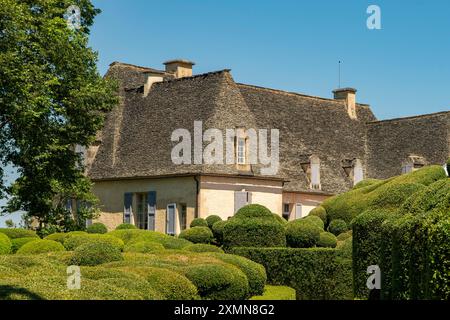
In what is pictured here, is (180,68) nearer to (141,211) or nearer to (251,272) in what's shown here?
(141,211)

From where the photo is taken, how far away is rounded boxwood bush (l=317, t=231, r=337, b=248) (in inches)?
1427

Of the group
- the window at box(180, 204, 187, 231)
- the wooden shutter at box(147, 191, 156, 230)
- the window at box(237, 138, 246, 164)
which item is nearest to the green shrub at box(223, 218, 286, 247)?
the window at box(180, 204, 187, 231)

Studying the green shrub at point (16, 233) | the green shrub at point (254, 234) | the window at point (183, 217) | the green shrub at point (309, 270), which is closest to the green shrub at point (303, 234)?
the green shrub at point (254, 234)

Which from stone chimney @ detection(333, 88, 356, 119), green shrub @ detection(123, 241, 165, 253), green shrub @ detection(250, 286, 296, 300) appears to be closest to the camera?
green shrub @ detection(250, 286, 296, 300)

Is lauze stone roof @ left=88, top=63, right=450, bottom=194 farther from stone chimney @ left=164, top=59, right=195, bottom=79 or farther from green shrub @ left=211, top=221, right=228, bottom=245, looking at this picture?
green shrub @ left=211, top=221, right=228, bottom=245

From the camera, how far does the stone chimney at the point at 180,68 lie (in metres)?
59.1

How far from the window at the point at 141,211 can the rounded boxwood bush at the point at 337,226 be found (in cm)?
1672

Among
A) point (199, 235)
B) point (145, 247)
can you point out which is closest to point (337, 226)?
point (199, 235)

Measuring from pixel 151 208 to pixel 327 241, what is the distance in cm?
1842

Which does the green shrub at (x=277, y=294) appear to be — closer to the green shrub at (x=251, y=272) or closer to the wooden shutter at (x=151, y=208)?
the green shrub at (x=251, y=272)

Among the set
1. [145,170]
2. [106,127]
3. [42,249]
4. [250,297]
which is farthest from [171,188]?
[250,297]

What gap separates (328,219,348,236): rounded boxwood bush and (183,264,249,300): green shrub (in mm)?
13530

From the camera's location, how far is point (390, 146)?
61844mm
